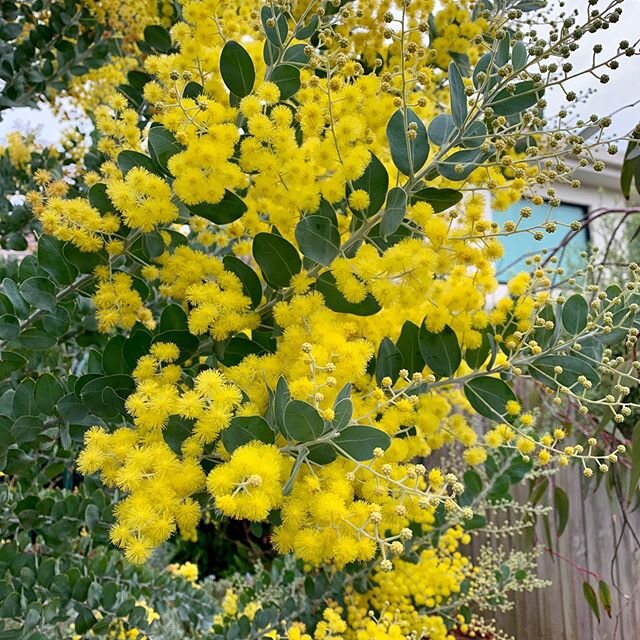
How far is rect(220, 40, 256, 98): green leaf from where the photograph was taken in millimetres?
899

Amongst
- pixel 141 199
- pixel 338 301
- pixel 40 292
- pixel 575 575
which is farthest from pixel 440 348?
pixel 575 575

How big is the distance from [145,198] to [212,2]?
1.05 ft

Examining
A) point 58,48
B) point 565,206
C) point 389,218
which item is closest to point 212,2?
point 389,218

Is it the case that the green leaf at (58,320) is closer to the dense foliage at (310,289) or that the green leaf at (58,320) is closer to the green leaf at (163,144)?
the dense foliage at (310,289)

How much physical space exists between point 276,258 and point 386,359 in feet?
0.73

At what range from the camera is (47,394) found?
3.54 feet

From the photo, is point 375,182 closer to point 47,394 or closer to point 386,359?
point 386,359

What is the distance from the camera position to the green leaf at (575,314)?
1021 mm

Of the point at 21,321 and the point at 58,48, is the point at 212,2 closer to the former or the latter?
the point at 21,321

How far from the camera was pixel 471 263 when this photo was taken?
3.01 feet

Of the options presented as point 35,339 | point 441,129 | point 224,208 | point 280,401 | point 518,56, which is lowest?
point 280,401

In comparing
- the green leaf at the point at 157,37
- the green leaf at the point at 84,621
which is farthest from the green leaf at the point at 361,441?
the green leaf at the point at 157,37

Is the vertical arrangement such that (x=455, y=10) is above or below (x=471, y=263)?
Answer: above

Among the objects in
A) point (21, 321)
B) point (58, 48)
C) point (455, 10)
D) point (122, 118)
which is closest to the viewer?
point (122, 118)
